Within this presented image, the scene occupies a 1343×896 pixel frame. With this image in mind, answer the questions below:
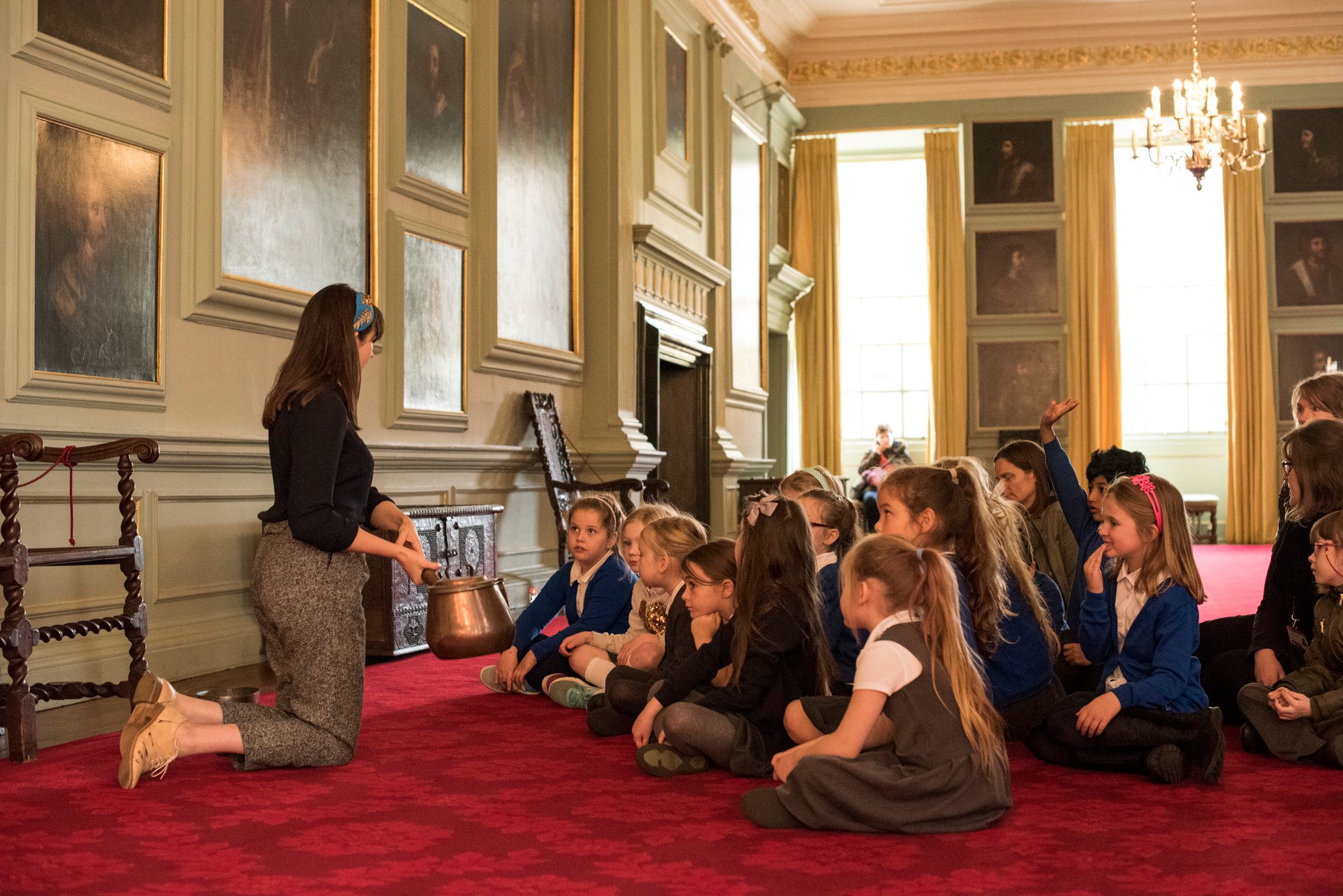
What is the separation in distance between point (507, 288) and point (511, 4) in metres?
1.97

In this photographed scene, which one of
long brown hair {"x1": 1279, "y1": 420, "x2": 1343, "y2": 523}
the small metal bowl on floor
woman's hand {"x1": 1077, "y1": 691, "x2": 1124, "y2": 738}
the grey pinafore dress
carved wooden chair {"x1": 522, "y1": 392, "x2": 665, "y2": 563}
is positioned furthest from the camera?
carved wooden chair {"x1": 522, "y1": 392, "x2": 665, "y2": 563}

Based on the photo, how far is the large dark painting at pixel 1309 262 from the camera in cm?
1520

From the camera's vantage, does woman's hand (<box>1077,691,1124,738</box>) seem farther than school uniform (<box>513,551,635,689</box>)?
No

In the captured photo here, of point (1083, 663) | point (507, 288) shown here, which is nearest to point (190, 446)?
point (507, 288)

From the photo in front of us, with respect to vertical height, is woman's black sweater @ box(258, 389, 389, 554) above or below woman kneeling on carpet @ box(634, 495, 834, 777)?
above

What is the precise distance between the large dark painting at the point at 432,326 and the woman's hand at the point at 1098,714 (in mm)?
4696

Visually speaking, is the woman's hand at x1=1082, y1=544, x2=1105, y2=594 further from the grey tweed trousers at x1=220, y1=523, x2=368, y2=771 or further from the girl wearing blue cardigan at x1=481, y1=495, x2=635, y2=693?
the grey tweed trousers at x1=220, y1=523, x2=368, y2=771

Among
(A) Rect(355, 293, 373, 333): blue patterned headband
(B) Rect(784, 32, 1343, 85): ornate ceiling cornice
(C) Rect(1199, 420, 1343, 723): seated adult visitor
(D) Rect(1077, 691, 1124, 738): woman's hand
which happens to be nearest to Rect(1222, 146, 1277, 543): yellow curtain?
(B) Rect(784, 32, 1343, 85): ornate ceiling cornice

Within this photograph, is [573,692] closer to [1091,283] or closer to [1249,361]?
[1091,283]

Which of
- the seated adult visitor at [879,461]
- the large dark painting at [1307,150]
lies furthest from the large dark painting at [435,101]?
the large dark painting at [1307,150]

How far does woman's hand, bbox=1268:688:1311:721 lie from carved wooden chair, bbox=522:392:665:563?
4.99 metres

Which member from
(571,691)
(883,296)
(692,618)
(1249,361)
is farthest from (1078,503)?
(883,296)

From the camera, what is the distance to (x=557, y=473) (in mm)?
8859

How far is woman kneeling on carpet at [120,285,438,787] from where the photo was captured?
11.8ft
